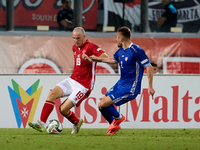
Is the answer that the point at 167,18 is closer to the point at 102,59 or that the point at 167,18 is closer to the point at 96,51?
the point at 96,51

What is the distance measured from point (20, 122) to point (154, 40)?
4.60 meters

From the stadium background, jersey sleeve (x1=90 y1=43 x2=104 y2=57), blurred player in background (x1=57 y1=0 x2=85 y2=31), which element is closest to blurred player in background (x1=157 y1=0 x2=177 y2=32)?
the stadium background

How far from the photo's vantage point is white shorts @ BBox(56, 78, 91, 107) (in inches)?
285

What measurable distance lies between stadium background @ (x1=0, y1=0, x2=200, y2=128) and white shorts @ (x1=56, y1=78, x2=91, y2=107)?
205cm

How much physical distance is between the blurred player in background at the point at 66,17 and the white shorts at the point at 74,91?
459 cm

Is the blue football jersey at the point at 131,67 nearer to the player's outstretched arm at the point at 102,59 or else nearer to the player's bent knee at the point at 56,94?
the player's outstretched arm at the point at 102,59

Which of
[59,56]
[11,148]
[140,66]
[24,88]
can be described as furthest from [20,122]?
[11,148]

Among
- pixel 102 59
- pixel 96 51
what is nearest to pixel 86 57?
pixel 102 59

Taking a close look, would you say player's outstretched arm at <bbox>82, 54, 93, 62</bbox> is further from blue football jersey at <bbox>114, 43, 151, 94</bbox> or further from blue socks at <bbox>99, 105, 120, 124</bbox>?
blue socks at <bbox>99, 105, 120, 124</bbox>

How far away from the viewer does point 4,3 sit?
11703 millimetres

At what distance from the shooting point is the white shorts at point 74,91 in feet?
23.8

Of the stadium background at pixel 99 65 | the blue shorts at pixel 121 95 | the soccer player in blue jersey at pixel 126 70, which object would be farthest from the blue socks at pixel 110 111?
the stadium background at pixel 99 65

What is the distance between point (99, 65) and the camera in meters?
11.2

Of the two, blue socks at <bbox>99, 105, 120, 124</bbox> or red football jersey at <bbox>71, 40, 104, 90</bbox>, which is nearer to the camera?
blue socks at <bbox>99, 105, 120, 124</bbox>
